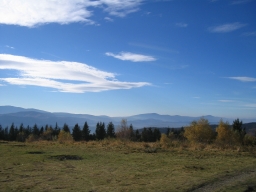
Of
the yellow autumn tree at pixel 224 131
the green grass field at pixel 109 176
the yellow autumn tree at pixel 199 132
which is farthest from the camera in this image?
the yellow autumn tree at pixel 199 132

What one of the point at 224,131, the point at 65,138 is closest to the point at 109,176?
the point at 224,131

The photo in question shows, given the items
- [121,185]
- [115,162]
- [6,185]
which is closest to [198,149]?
[115,162]

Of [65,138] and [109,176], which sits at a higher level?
[109,176]

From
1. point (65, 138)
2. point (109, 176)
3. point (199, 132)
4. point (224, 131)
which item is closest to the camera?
point (109, 176)

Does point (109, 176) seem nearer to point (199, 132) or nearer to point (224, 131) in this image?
point (224, 131)

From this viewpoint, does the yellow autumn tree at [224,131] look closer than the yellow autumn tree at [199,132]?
Yes

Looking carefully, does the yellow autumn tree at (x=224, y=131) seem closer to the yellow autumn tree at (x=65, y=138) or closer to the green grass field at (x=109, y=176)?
the yellow autumn tree at (x=65, y=138)

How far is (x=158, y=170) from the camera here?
14820 millimetres

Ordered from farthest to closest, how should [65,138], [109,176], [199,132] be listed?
[65,138] → [199,132] → [109,176]

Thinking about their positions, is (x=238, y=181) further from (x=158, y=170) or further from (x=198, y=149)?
(x=198, y=149)

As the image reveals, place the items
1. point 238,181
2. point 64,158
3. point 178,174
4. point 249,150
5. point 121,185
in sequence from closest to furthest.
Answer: point 121,185, point 238,181, point 178,174, point 64,158, point 249,150

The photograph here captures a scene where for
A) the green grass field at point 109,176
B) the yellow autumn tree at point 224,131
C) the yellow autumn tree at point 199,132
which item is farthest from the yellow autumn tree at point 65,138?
the yellow autumn tree at point 224,131

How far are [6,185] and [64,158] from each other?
869cm

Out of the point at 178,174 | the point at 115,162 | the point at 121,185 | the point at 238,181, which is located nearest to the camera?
the point at 121,185
